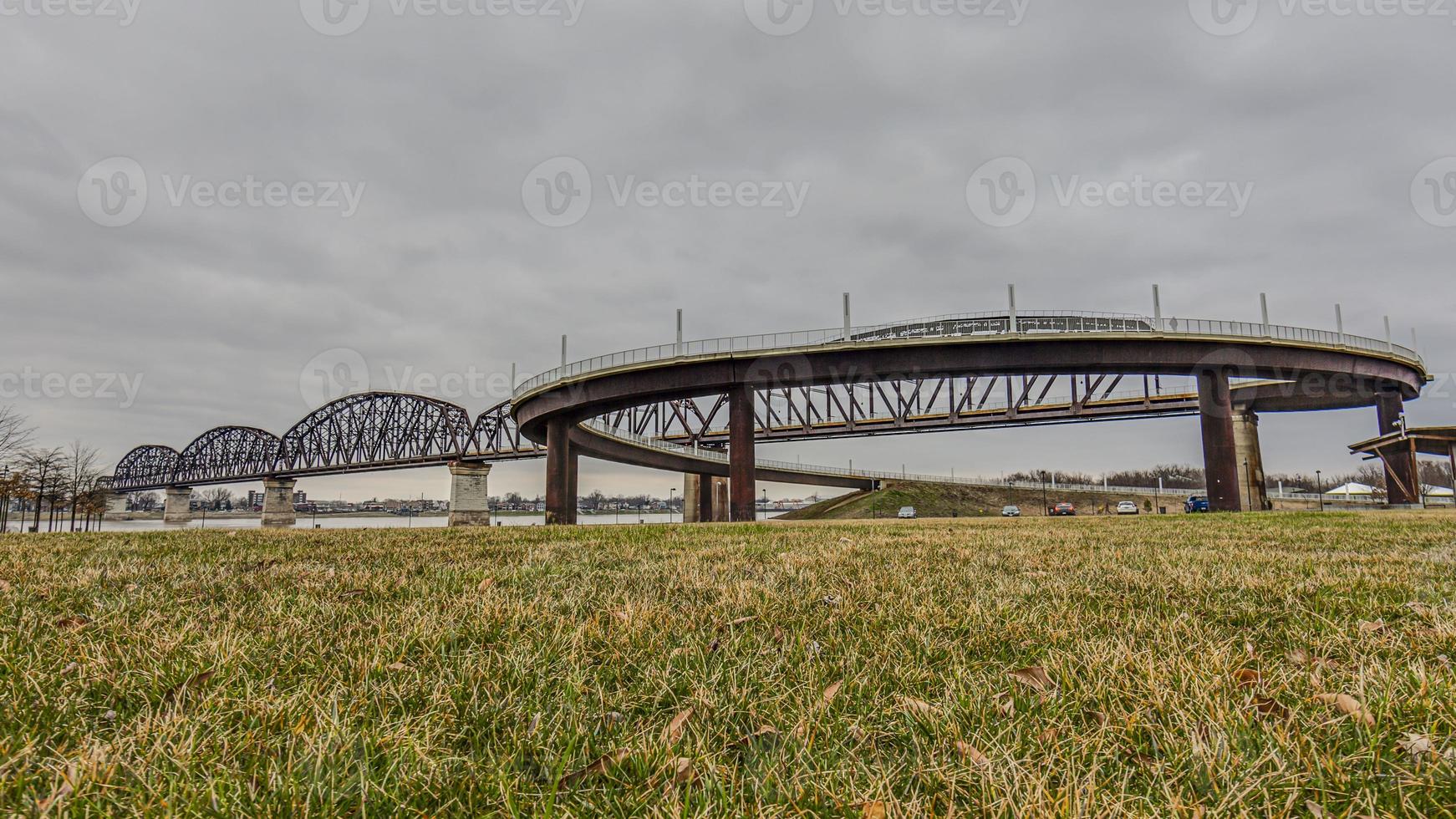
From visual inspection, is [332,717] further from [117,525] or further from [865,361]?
[117,525]

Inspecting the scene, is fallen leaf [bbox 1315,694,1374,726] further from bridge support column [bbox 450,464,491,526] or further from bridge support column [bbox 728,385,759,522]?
bridge support column [bbox 450,464,491,526]

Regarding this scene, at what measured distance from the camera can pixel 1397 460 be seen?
48.3 m

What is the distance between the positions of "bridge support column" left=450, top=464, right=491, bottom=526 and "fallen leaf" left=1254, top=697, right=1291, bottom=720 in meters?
85.7

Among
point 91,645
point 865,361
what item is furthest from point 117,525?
point 91,645

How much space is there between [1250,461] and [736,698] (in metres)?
71.6

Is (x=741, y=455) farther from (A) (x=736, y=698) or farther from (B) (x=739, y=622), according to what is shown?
(A) (x=736, y=698)

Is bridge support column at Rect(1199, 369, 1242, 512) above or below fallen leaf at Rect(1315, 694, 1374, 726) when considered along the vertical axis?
above

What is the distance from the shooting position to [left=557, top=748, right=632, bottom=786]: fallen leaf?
1.92 m

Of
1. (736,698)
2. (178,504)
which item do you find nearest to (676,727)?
(736,698)

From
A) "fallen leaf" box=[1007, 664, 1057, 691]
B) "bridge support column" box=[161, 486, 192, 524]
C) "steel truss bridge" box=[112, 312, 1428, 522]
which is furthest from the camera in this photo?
"bridge support column" box=[161, 486, 192, 524]

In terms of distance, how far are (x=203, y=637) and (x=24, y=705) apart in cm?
95

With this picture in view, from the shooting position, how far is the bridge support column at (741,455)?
40531 millimetres

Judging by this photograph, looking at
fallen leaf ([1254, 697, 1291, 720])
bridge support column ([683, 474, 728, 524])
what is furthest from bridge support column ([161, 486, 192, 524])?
fallen leaf ([1254, 697, 1291, 720])

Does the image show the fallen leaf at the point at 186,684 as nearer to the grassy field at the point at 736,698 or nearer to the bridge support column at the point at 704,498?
the grassy field at the point at 736,698
